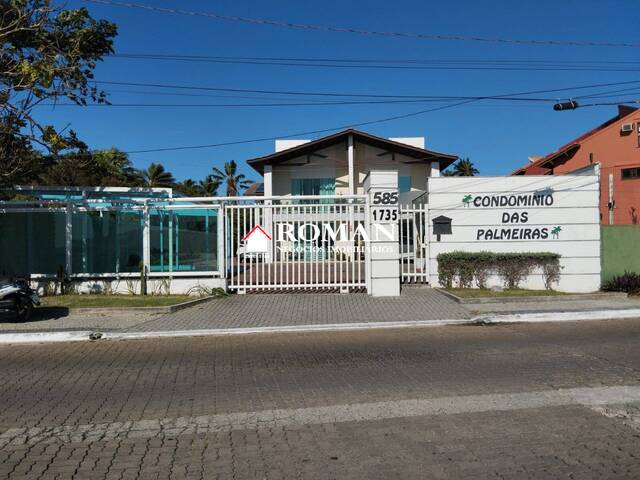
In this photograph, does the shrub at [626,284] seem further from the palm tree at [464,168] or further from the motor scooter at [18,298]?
the palm tree at [464,168]

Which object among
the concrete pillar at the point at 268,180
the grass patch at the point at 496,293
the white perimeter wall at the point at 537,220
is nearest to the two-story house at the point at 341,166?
the concrete pillar at the point at 268,180

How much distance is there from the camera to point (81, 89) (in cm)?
1278

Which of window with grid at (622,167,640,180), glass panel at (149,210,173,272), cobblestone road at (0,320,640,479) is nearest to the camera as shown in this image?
cobblestone road at (0,320,640,479)

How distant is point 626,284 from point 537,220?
2960 mm

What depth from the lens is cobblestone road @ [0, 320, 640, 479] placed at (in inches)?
155

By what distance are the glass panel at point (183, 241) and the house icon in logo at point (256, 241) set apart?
1013 millimetres

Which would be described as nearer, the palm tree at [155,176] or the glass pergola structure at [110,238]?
the glass pergola structure at [110,238]

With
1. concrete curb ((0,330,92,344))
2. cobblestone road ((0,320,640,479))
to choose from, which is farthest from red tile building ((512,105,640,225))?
concrete curb ((0,330,92,344))

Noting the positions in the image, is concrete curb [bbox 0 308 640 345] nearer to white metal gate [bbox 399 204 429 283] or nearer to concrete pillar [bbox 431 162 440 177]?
white metal gate [bbox 399 204 429 283]

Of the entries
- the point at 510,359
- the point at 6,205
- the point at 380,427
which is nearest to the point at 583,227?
the point at 510,359

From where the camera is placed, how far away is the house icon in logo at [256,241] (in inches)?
559

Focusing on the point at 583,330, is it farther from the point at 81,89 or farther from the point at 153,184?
the point at 153,184

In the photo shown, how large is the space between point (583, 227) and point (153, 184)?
1679 inches

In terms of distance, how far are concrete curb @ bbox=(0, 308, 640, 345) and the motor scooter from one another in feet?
3.65
